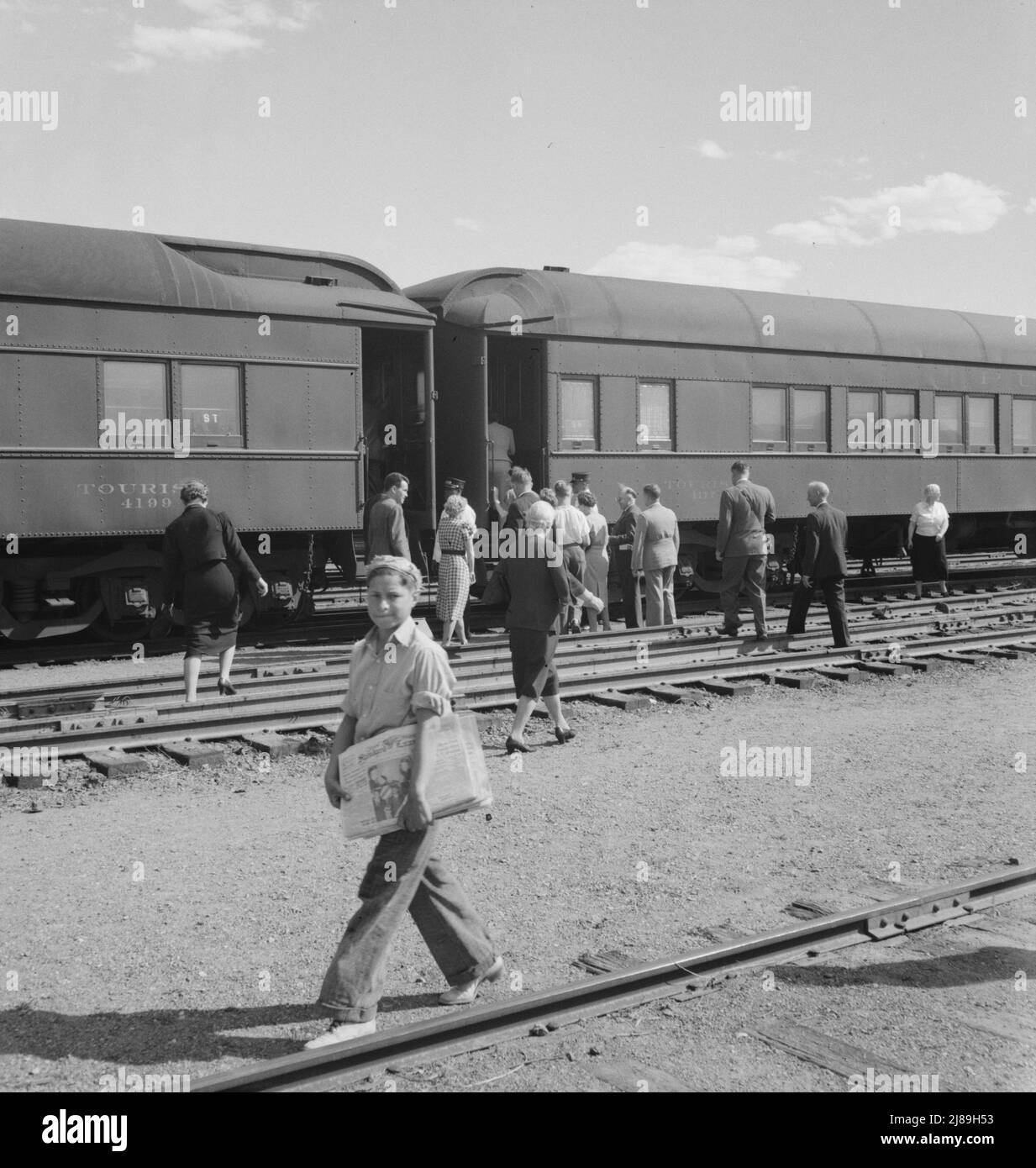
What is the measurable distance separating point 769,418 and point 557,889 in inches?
473

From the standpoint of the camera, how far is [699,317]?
642 inches

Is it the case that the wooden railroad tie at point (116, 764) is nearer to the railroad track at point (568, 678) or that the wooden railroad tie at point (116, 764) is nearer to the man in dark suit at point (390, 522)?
the railroad track at point (568, 678)

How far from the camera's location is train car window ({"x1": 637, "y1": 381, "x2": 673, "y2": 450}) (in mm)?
15820

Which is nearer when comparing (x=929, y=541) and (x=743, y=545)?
(x=743, y=545)

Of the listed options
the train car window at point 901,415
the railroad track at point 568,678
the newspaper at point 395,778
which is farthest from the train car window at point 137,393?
the train car window at point 901,415

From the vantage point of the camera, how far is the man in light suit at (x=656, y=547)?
13.8 meters

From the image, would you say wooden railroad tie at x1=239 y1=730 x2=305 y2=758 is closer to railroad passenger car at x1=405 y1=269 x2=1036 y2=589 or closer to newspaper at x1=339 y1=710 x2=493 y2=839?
newspaper at x1=339 y1=710 x2=493 y2=839

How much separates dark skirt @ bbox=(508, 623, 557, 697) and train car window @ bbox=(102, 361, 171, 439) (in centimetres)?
554

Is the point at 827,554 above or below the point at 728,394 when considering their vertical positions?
below

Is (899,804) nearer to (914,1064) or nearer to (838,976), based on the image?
(838,976)

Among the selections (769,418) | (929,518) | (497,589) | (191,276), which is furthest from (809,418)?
(497,589)

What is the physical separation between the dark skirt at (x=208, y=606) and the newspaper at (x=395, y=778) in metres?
5.35

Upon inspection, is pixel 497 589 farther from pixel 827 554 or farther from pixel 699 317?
pixel 699 317

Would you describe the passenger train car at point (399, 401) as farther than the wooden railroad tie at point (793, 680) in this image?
Yes
